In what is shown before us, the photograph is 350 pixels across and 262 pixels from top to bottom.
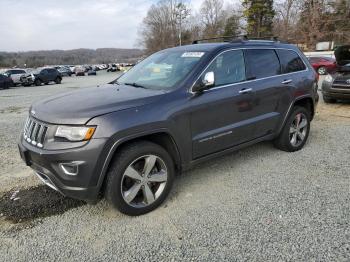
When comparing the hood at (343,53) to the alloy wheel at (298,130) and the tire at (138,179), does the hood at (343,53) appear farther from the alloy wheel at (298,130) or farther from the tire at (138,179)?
the tire at (138,179)

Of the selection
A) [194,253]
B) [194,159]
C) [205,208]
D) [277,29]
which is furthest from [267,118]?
[277,29]

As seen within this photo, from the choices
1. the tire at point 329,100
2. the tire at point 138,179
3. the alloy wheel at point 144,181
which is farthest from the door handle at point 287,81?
the tire at point 329,100

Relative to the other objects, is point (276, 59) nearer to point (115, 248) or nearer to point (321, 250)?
point (321, 250)

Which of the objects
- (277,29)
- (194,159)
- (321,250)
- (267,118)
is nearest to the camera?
(321,250)

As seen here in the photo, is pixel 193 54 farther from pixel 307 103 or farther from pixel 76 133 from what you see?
pixel 307 103

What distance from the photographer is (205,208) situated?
10.9 feet

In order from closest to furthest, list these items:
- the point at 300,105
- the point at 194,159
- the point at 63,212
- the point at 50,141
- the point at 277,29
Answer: the point at 50,141, the point at 63,212, the point at 194,159, the point at 300,105, the point at 277,29

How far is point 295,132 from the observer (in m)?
4.98

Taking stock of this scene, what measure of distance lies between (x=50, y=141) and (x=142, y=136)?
34.1 inches

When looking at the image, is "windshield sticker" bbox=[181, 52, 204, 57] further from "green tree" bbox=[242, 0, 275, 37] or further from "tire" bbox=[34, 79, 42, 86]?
"green tree" bbox=[242, 0, 275, 37]

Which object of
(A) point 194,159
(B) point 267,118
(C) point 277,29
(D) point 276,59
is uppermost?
(C) point 277,29

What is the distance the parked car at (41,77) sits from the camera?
81.5 ft

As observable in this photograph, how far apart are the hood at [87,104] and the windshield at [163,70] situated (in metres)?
0.24

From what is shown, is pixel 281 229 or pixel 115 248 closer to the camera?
pixel 115 248
